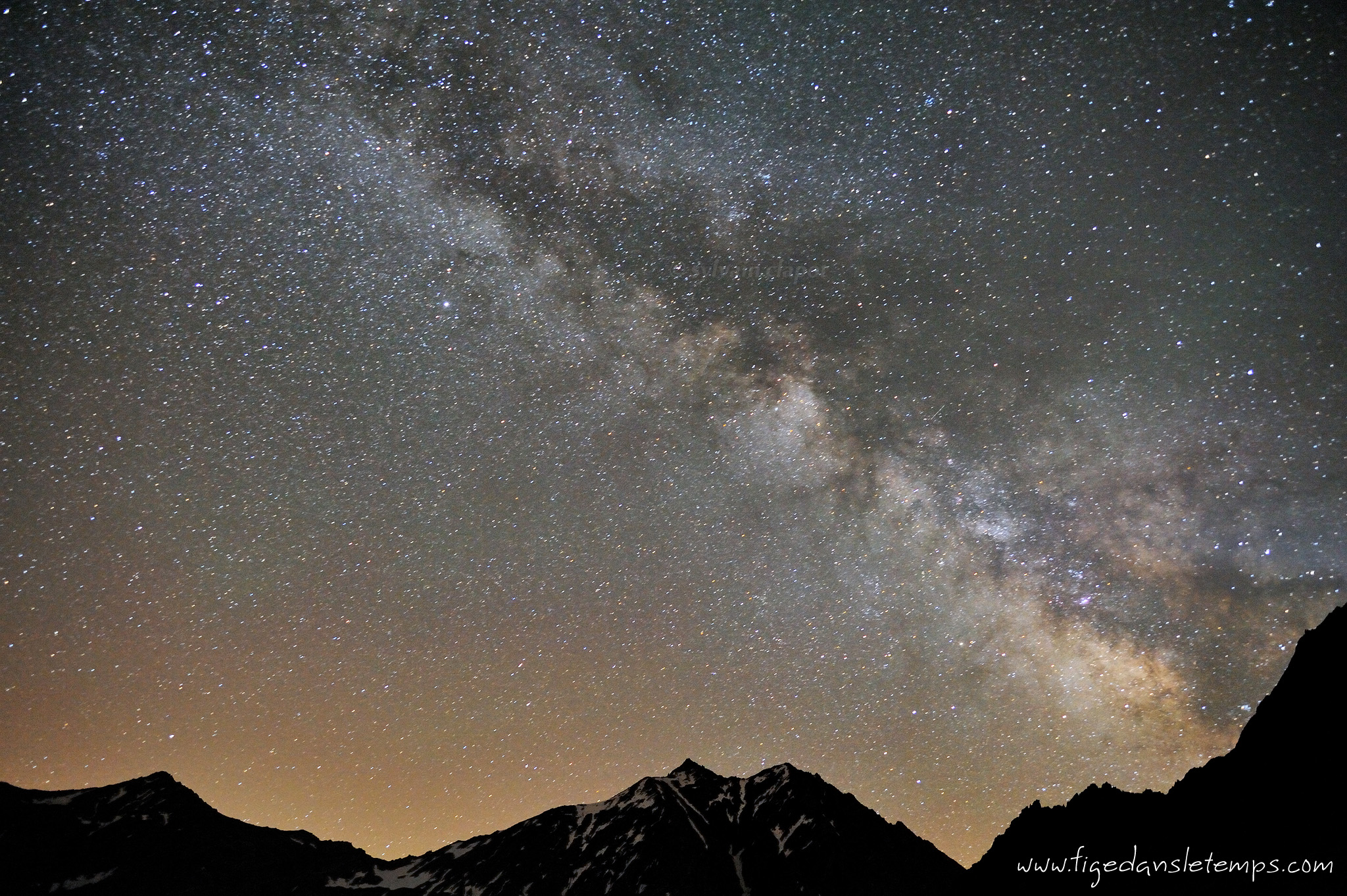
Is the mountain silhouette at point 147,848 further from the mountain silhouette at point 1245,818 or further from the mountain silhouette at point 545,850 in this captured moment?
the mountain silhouette at point 1245,818

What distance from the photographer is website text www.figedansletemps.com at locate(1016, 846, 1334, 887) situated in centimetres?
2655

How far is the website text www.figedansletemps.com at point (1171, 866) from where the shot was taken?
26547 millimetres

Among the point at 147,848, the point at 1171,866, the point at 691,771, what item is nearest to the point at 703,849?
the point at 691,771

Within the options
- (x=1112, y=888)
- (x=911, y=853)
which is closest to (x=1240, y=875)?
(x=1112, y=888)

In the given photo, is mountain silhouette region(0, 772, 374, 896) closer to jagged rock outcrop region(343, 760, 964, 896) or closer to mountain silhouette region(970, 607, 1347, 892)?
jagged rock outcrop region(343, 760, 964, 896)

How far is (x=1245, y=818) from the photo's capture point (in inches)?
1281

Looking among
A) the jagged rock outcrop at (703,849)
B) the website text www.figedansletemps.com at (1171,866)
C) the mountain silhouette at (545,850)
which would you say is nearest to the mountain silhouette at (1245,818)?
the website text www.figedansletemps.com at (1171,866)

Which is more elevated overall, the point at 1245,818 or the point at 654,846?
the point at 1245,818

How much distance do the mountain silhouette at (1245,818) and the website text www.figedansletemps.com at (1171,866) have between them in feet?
0.25

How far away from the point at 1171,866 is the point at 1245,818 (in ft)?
15.1

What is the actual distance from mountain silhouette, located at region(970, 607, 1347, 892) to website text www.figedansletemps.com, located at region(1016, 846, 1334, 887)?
0.08 meters

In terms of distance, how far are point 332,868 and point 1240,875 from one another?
132748mm

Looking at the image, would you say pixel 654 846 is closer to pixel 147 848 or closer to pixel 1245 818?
pixel 1245 818

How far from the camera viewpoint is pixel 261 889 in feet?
324
